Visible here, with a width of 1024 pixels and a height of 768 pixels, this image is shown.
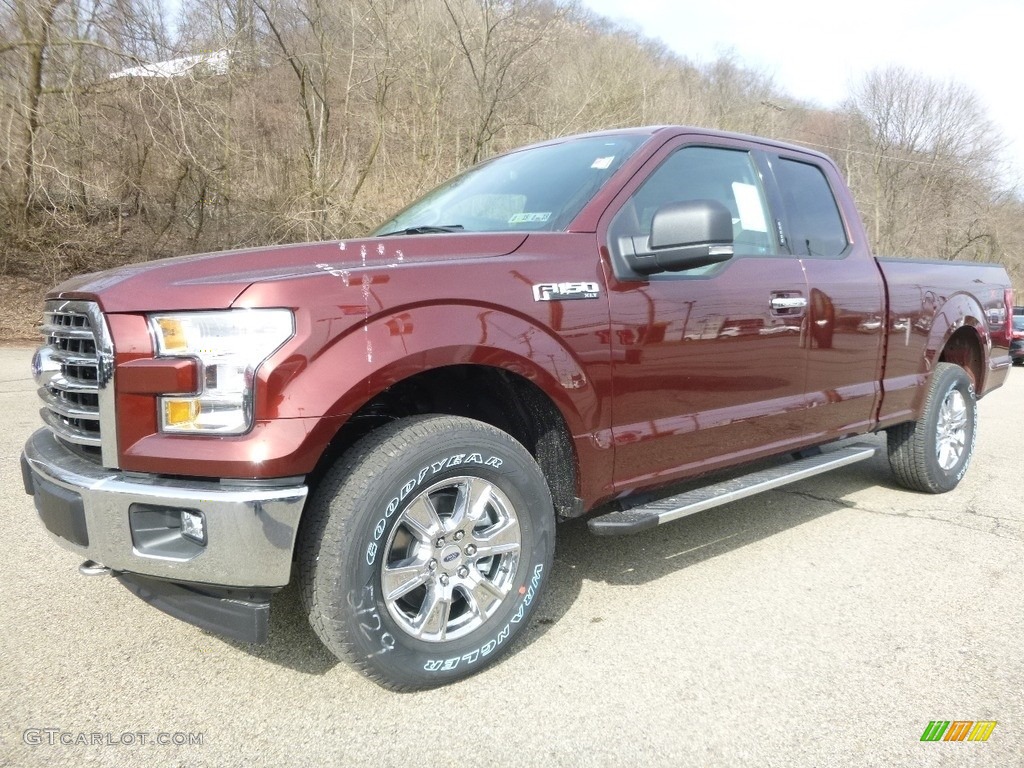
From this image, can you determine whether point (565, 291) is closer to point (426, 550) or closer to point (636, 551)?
point (426, 550)

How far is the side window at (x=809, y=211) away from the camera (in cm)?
389

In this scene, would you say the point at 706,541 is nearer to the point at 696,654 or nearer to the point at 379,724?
the point at 696,654

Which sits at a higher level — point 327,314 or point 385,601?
point 327,314

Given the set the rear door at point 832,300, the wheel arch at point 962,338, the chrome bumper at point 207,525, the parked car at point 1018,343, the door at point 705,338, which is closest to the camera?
the chrome bumper at point 207,525

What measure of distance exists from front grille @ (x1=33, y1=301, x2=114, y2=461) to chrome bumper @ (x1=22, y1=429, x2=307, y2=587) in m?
0.18

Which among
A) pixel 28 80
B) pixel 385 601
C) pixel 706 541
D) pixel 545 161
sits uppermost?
pixel 28 80

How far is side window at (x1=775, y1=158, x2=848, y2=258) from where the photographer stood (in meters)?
3.89

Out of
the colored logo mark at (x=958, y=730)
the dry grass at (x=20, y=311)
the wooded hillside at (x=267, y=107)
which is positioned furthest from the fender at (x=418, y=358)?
the wooded hillside at (x=267, y=107)

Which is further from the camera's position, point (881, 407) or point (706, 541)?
point (881, 407)

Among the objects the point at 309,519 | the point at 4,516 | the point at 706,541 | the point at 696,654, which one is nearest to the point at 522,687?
the point at 696,654

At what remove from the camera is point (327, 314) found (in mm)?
2213

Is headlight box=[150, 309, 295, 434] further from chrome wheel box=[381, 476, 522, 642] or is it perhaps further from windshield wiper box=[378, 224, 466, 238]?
windshield wiper box=[378, 224, 466, 238]

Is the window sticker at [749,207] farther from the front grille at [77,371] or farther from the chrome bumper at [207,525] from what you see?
the front grille at [77,371]

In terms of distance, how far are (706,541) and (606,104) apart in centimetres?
2075
